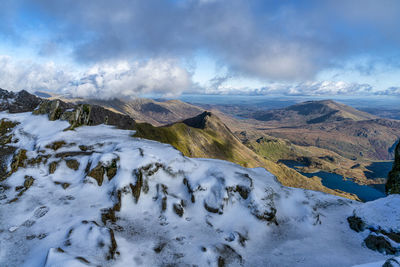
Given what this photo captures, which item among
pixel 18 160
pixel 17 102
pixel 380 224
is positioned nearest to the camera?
pixel 380 224

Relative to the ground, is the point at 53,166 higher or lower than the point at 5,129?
lower

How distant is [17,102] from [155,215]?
84934mm

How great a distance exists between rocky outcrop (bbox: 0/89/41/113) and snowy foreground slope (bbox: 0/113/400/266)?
2876cm

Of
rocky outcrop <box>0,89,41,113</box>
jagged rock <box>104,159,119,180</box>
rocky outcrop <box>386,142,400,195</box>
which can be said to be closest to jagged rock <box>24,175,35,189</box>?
jagged rock <box>104,159,119,180</box>

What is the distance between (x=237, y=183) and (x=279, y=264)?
675 inches

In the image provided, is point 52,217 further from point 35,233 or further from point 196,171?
point 196,171

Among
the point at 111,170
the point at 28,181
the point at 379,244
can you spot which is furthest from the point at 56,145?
the point at 379,244

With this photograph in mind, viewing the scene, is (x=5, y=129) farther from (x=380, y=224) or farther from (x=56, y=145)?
(x=380, y=224)

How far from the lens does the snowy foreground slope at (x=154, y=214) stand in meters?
25.9

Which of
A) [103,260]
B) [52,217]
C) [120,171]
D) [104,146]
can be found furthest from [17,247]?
[104,146]

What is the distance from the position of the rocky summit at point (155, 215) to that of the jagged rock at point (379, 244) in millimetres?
145

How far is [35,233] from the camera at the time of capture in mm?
26000

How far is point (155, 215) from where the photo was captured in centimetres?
3547

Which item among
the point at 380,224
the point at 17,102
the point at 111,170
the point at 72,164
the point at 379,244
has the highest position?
the point at 17,102
